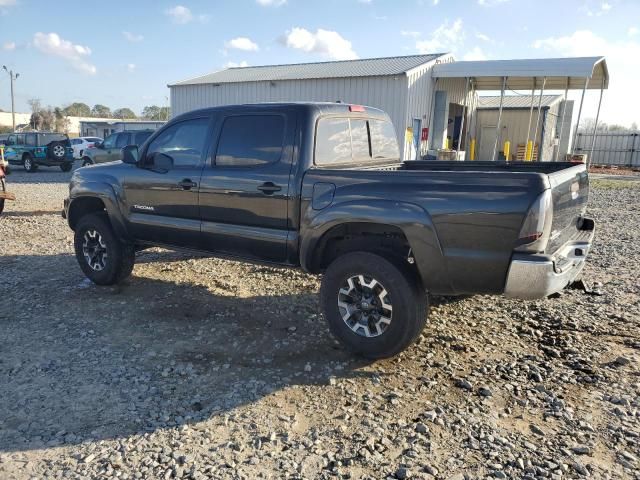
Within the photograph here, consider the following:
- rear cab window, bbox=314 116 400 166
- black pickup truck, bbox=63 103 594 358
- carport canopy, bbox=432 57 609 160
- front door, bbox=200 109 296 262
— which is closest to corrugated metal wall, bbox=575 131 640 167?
carport canopy, bbox=432 57 609 160

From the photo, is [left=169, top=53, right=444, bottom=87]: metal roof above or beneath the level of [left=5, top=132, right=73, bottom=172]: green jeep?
above

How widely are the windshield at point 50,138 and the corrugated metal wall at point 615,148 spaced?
2934 cm

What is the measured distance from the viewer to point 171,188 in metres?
5.23

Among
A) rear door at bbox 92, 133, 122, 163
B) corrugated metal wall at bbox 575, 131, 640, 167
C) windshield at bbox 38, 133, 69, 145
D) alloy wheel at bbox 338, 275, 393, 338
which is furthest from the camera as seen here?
corrugated metal wall at bbox 575, 131, 640, 167

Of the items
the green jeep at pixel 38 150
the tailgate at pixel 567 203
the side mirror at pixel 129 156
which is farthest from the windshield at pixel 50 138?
the tailgate at pixel 567 203

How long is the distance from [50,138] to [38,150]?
789mm

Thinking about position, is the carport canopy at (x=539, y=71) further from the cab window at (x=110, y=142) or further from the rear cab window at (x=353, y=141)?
the rear cab window at (x=353, y=141)

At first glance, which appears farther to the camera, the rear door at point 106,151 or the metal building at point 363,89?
the rear door at point 106,151

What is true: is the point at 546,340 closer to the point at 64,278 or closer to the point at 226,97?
the point at 64,278

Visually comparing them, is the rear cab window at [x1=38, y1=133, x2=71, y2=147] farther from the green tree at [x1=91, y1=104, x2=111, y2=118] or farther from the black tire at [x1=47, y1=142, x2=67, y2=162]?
the green tree at [x1=91, y1=104, x2=111, y2=118]

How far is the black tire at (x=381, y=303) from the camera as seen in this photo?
3820 millimetres

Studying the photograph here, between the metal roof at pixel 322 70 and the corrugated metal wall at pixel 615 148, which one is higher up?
the metal roof at pixel 322 70

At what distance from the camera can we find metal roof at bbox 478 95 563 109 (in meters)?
23.9

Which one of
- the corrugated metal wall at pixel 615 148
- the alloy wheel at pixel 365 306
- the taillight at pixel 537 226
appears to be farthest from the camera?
the corrugated metal wall at pixel 615 148
